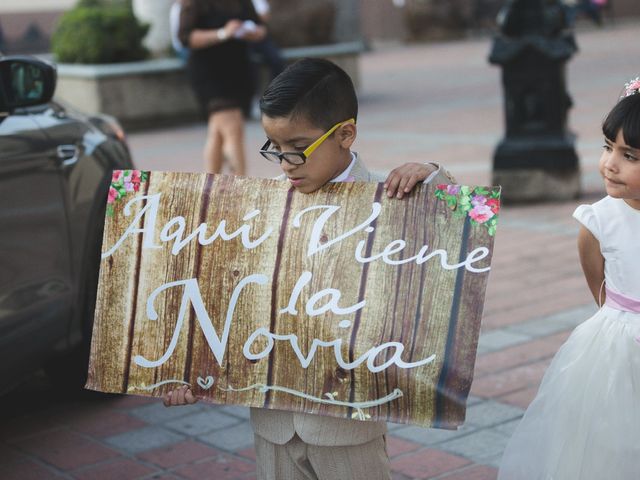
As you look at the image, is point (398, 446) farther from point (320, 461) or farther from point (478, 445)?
point (320, 461)

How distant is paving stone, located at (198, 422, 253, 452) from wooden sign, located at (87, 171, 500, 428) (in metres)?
1.30

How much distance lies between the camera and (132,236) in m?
2.71

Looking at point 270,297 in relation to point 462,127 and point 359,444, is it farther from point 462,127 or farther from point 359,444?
point 462,127

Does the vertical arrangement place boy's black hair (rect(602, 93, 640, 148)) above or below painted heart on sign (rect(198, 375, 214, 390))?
above

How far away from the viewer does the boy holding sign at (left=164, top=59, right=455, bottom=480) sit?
8.18ft

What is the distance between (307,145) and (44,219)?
5.78 feet

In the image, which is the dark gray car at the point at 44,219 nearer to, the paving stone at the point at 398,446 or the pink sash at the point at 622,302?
the paving stone at the point at 398,446

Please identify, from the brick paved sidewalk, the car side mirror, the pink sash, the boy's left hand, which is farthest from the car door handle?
the pink sash

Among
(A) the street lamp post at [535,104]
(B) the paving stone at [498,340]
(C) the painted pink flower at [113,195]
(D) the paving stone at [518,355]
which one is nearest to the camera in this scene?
(C) the painted pink flower at [113,195]

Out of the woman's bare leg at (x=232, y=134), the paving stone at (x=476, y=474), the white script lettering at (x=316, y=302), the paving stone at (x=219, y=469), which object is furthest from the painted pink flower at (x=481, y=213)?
the woman's bare leg at (x=232, y=134)

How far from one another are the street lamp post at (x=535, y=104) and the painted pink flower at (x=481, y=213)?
222 inches

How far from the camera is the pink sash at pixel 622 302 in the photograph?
8.66 ft

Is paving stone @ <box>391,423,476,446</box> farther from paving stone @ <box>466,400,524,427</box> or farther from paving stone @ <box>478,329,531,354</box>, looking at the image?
paving stone @ <box>478,329,531,354</box>

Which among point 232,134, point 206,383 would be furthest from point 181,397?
point 232,134
